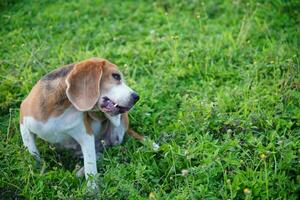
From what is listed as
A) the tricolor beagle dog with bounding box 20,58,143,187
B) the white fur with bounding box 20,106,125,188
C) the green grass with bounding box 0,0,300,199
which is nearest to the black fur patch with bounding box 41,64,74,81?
the tricolor beagle dog with bounding box 20,58,143,187

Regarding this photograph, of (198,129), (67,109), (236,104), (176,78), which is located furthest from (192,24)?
(67,109)

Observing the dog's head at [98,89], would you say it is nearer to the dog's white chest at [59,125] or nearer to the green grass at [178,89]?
the dog's white chest at [59,125]

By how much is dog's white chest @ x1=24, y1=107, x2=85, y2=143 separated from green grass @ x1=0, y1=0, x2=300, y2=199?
26 cm

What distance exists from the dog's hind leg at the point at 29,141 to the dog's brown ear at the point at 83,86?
613 millimetres

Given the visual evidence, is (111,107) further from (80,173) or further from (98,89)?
(80,173)

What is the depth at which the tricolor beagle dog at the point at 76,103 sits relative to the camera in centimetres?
449

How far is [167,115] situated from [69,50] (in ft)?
6.15

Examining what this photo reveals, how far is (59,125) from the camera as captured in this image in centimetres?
458

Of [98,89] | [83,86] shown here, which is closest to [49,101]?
[83,86]

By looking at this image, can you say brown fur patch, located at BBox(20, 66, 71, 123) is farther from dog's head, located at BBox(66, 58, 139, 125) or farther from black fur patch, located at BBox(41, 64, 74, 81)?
dog's head, located at BBox(66, 58, 139, 125)

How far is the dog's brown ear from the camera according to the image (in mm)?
4469

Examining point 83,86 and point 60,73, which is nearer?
point 83,86

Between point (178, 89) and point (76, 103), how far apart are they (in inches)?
66.6

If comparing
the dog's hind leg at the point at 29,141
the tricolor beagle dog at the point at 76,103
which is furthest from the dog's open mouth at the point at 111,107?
the dog's hind leg at the point at 29,141
